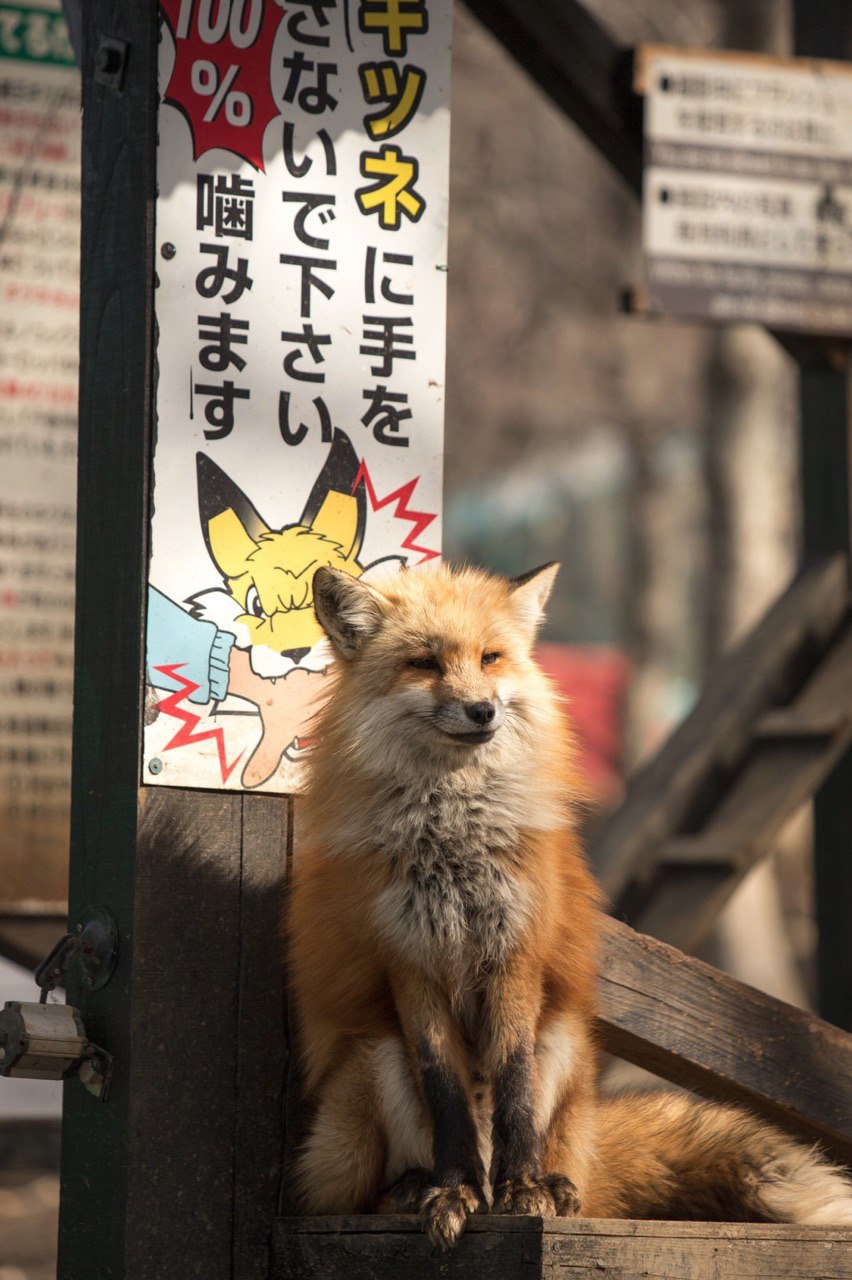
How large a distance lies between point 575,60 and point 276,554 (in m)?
2.39

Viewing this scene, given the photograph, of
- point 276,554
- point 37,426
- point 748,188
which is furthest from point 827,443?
point 276,554

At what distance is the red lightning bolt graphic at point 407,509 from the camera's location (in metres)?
2.77

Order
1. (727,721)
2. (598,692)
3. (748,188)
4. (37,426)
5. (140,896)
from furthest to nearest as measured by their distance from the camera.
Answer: (598,692)
(727,721)
(748,188)
(37,426)
(140,896)

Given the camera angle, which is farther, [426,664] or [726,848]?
[726,848]

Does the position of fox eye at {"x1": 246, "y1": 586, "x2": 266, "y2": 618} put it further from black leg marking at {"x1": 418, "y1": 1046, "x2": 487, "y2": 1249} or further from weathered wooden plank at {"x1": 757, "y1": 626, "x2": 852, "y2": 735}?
weathered wooden plank at {"x1": 757, "y1": 626, "x2": 852, "y2": 735}

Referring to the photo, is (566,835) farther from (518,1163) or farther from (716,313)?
(716,313)

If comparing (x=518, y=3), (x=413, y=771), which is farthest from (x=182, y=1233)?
(x=518, y=3)

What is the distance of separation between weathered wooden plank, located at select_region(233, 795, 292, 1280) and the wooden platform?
84 millimetres

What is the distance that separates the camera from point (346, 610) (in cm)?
255

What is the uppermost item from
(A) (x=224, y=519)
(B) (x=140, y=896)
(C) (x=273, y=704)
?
(A) (x=224, y=519)

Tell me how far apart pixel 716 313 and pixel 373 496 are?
2.19m

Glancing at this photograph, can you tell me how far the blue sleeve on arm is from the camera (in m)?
2.54

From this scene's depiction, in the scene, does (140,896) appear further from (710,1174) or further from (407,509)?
(710,1174)

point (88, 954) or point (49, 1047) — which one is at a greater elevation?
point (88, 954)
